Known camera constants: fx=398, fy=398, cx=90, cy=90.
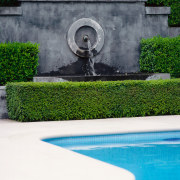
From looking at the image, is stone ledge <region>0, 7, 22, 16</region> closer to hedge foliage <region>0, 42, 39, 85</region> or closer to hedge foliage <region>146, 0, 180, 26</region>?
hedge foliage <region>0, 42, 39, 85</region>

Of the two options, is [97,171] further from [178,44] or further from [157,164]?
[178,44]

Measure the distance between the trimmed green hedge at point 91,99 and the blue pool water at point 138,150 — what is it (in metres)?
2.82

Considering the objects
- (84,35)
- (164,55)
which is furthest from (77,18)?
(164,55)

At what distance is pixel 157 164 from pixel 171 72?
9.19 meters

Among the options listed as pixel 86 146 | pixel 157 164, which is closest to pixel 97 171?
pixel 157 164

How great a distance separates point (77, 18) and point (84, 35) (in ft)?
2.37

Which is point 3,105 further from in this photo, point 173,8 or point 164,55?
point 173,8

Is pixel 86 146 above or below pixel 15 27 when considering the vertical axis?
below

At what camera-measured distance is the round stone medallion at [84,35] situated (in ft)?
51.2

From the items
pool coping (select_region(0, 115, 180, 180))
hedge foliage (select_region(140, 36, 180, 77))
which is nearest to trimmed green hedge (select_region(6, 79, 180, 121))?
pool coping (select_region(0, 115, 180, 180))

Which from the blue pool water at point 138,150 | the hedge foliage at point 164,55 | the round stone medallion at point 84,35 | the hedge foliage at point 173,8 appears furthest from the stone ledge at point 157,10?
the blue pool water at point 138,150

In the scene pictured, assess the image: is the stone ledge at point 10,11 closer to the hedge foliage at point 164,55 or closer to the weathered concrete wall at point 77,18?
the weathered concrete wall at point 77,18

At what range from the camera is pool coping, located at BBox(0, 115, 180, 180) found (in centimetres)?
501

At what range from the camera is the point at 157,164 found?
6.60 m
